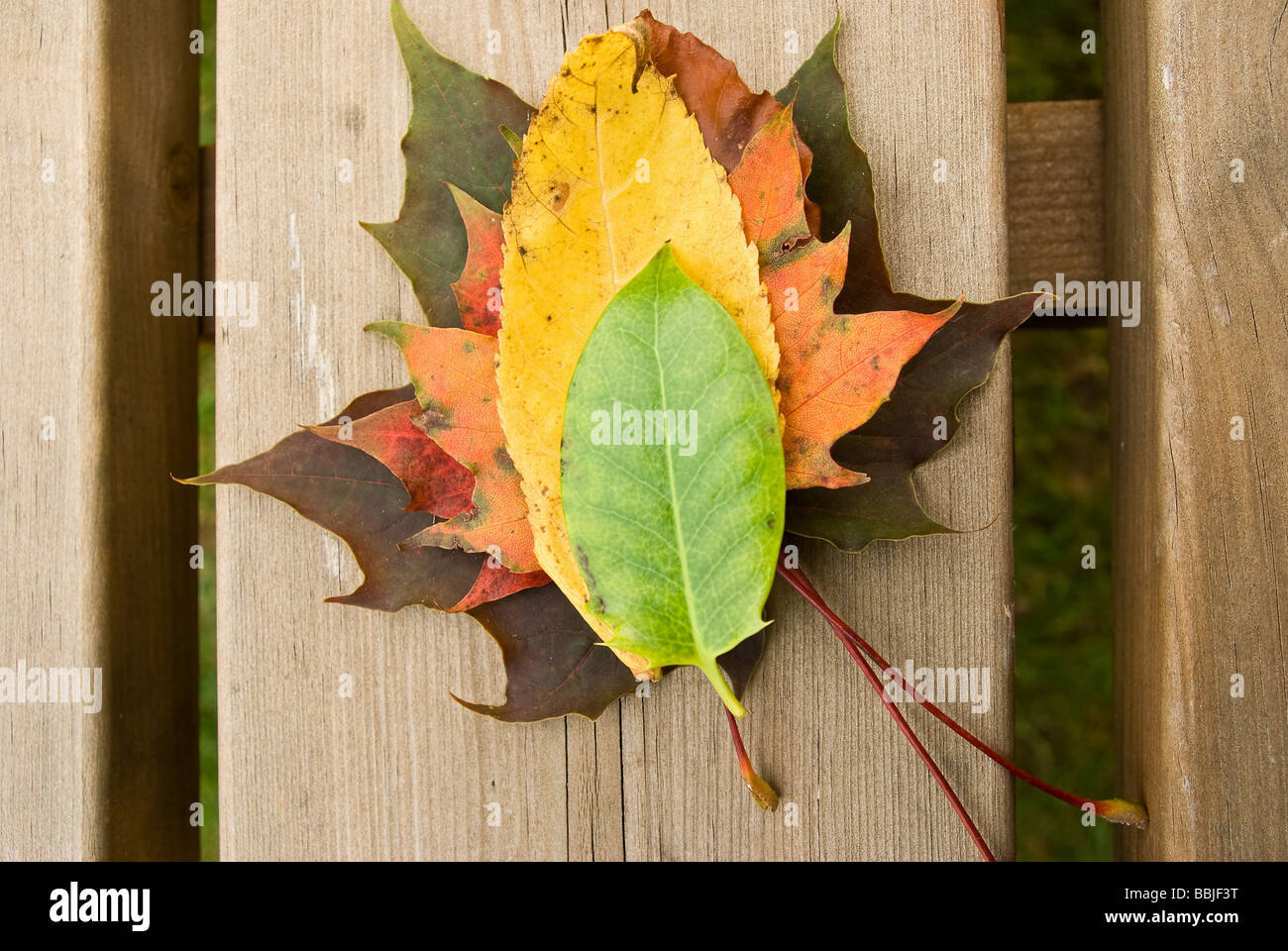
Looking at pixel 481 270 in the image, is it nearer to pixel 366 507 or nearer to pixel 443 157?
pixel 443 157

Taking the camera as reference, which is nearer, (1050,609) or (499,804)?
(499,804)

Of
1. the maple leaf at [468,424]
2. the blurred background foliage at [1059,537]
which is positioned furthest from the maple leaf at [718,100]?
the blurred background foliage at [1059,537]

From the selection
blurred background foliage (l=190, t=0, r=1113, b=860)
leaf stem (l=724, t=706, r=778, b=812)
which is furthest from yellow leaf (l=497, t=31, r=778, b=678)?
blurred background foliage (l=190, t=0, r=1113, b=860)

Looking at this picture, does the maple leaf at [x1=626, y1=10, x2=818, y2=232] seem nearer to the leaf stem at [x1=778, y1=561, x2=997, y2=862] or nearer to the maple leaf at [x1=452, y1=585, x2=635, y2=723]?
the leaf stem at [x1=778, y1=561, x2=997, y2=862]

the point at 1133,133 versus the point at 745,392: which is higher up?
the point at 1133,133

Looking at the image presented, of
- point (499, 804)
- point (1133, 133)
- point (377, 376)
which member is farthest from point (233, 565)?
point (1133, 133)

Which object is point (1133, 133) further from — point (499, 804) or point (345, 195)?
point (499, 804)

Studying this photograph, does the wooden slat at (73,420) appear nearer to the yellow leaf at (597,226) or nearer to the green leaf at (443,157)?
the green leaf at (443,157)
